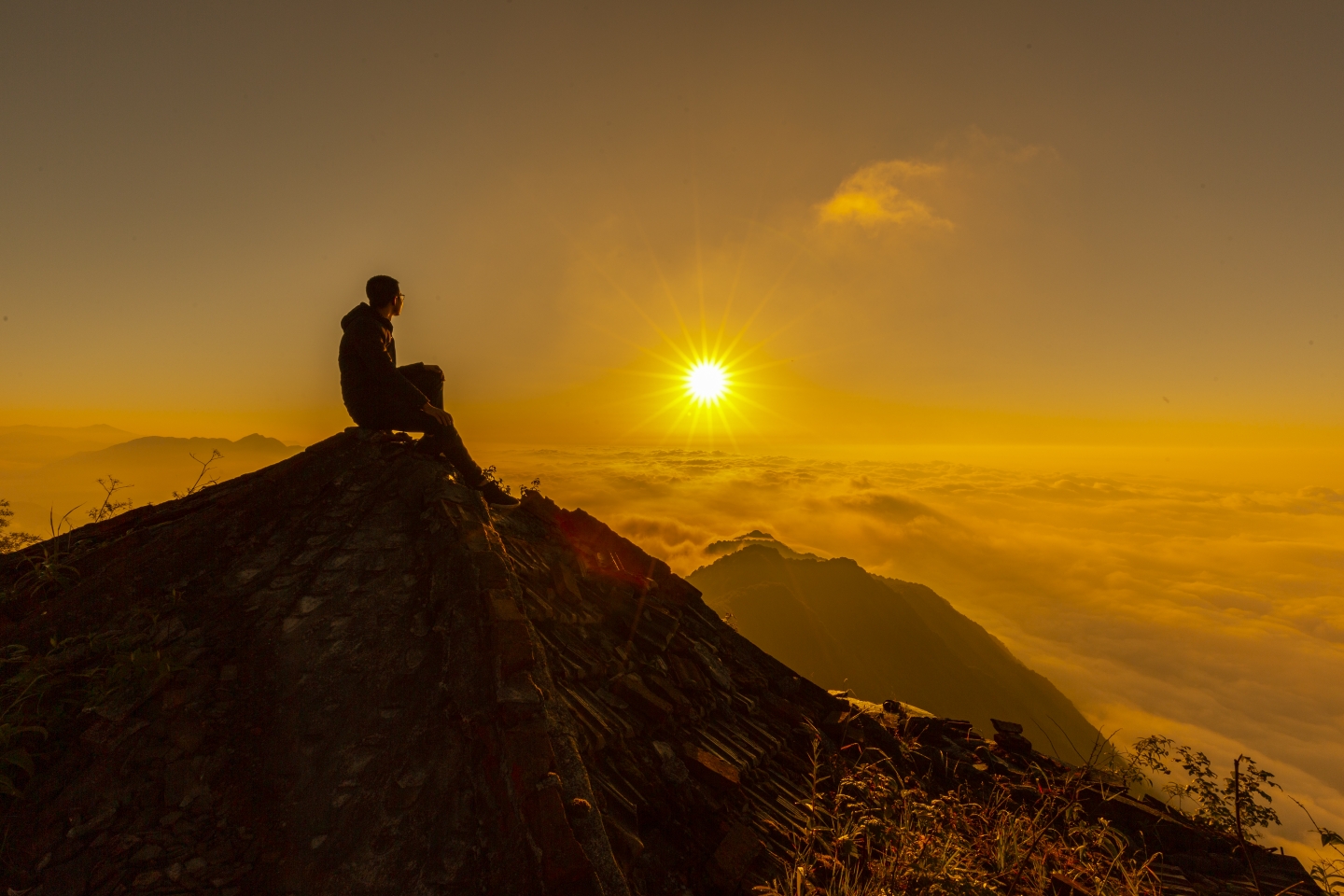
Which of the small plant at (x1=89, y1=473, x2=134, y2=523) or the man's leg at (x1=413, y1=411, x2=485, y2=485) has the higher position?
the man's leg at (x1=413, y1=411, x2=485, y2=485)

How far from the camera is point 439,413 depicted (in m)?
6.27

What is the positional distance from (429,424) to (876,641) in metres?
106

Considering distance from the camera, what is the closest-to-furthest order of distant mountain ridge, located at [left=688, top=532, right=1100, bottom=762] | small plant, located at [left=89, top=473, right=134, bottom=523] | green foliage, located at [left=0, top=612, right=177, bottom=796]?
green foliage, located at [left=0, top=612, right=177, bottom=796], small plant, located at [left=89, top=473, right=134, bottom=523], distant mountain ridge, located at [left=688, top=532, right=1100, bottom=762]

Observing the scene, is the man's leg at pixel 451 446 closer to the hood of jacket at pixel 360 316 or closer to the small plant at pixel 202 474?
the hood of jacket at pixel 360 316

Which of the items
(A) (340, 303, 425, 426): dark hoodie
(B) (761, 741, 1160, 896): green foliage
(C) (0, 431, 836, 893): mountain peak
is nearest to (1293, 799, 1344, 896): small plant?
(B) (761, 741, 1160, 896): green foliage

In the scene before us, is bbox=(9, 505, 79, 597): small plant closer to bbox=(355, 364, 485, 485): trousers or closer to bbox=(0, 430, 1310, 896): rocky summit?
bbox=(0, 430, 1310, 896): rocky summit

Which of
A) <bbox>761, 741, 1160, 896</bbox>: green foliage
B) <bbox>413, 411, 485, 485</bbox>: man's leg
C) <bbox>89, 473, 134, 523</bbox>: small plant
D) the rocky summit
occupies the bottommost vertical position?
<bbox>761, 741, 1160, 896</bbox>: green foliage

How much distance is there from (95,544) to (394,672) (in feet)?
12.3

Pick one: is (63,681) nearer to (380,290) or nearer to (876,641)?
(380,290)

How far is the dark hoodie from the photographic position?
5.87m

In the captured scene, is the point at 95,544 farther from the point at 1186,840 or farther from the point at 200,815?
the point at 1186,840

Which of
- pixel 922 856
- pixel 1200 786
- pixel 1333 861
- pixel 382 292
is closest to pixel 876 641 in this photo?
pixel 1200 786

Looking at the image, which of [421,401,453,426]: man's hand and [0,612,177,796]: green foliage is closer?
[0,612,177,796]: green foliage

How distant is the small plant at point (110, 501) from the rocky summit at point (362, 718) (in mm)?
339
